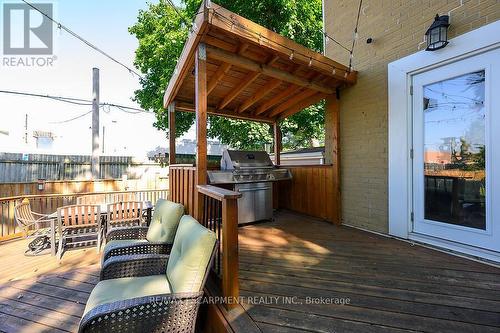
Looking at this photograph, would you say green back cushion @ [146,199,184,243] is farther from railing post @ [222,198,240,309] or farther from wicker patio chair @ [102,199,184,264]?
railing post @ [222,198,240,309]

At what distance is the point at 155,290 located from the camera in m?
1.73

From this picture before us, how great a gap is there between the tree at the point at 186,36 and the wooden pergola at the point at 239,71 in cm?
428

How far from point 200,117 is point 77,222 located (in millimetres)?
3068

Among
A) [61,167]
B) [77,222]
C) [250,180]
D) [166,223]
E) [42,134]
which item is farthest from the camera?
[42,134]

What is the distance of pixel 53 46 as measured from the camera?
6.27m

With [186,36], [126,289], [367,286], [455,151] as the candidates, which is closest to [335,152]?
[455,151]

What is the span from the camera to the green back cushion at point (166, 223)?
250 centimetres

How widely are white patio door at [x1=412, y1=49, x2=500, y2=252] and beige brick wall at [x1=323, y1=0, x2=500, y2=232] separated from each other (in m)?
0.46

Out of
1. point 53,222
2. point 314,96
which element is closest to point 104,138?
point 53,222

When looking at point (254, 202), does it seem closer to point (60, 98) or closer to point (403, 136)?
point (403, 136)

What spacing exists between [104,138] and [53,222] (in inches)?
892

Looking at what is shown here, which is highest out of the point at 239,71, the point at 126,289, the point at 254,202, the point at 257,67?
the point at 239,71

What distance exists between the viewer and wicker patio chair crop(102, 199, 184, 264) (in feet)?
7.48

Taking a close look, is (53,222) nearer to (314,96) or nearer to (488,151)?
(314,96)
